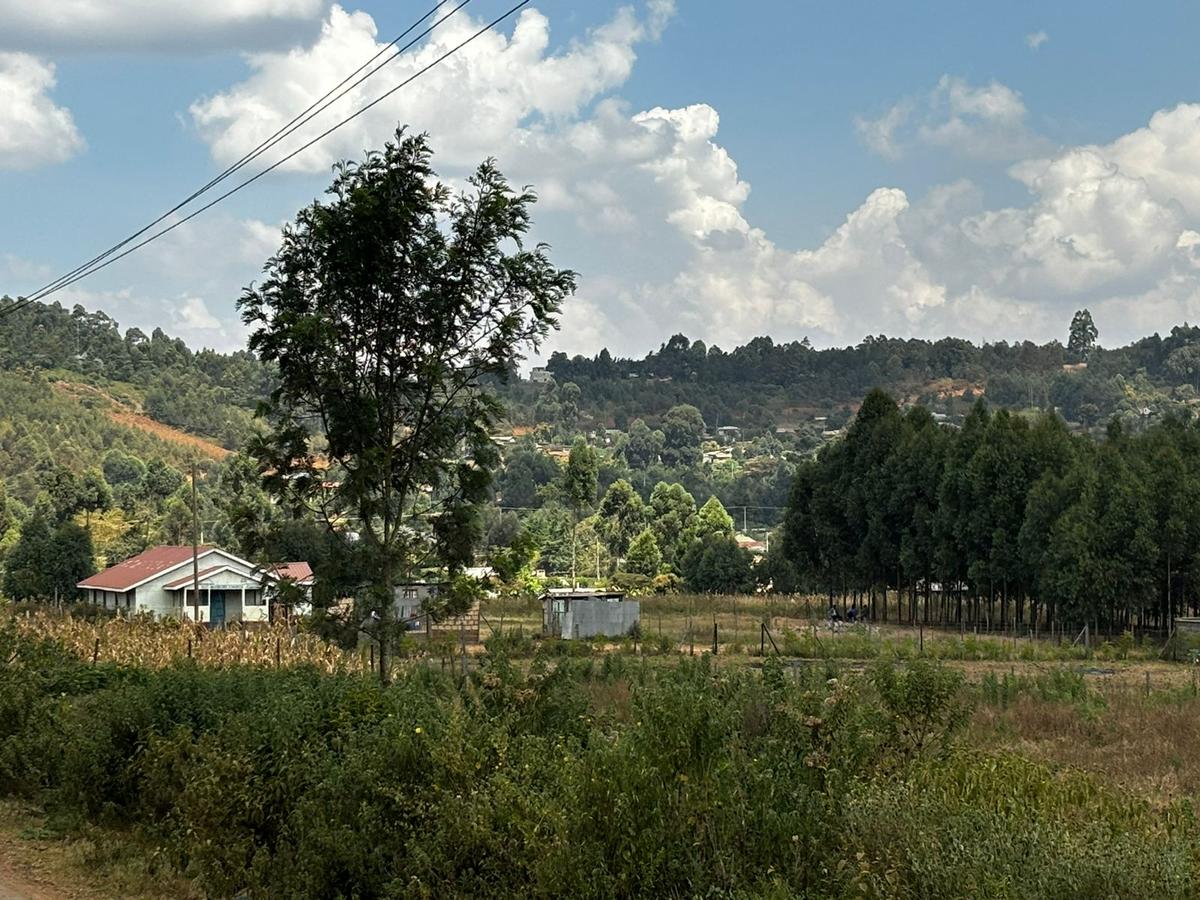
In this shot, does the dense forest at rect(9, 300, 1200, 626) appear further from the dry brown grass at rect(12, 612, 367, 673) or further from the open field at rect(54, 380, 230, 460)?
the open field at rect(54, 380, 230, 460)

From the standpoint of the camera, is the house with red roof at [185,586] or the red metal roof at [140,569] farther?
the red metal roof at [140,569]

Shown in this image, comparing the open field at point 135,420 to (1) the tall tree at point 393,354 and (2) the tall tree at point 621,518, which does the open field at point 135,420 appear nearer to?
(2) the tall tree at point 621,518

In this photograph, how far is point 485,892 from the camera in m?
8.13

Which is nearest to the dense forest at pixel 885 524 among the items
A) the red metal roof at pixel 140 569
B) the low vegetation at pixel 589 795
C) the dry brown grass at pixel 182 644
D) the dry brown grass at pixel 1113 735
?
the dry brown grass at pixel 182 644

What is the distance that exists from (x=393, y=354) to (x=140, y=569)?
4699 centimetres

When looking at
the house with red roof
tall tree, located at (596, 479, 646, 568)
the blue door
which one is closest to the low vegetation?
the house with red roof

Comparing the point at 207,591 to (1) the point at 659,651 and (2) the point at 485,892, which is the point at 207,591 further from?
(2) the point at 485,892

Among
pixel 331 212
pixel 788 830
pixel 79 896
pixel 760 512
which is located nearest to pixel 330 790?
pixel 79 896

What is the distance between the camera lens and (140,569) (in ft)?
191

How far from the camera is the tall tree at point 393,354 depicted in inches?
587

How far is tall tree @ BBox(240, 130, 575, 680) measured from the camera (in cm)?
1491

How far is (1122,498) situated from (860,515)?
19.1m

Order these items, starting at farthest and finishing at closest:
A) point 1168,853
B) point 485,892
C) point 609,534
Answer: point 609,534 < point 485,892 < point 1168,853

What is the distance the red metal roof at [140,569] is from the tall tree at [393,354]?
143 ft
